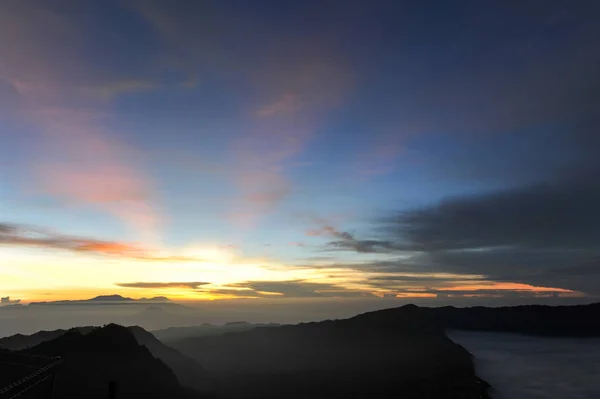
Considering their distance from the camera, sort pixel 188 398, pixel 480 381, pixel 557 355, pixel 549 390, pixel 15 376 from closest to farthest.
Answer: pixel 15 376
pixel 549 390
pixel 188 398
pixel 557 355
pixel 480 381

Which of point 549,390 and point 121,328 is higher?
point 121,328

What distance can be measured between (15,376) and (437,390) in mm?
182673

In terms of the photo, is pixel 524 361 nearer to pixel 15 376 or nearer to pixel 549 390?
pixel 549 390

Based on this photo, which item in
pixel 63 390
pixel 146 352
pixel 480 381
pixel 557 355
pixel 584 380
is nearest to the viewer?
pixel 63 390

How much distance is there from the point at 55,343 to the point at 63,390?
111 feet

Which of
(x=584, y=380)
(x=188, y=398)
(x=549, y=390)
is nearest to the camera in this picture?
(x=549, y=390)

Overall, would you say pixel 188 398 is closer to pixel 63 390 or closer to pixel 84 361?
pixel 84 361

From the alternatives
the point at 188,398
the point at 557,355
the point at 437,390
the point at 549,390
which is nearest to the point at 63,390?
the point at 188,398

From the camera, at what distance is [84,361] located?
134125mm

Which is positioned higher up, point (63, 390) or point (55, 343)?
point (55, 343)

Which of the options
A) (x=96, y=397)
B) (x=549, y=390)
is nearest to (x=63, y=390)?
(x=96, y=397)

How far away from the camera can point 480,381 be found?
643 ft

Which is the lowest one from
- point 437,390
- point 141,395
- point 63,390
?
point 437,390

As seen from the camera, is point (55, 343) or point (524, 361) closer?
point (55, 343)
